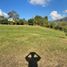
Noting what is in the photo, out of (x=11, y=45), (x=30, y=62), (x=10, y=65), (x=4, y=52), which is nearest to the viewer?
(x=30, y=62)

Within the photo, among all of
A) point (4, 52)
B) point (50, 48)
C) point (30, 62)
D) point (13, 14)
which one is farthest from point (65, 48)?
point (13, 14)

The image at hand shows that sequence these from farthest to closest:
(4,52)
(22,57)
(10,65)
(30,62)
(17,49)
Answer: (17,49), (4,52), (22,57), (10,65), (30,62)

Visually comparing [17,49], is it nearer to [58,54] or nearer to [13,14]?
[58,54]

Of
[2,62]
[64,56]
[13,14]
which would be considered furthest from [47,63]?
[13,14]

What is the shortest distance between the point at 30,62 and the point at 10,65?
8644 mm

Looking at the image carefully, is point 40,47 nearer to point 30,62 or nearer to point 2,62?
point 2,62

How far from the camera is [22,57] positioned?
15914 millimetres

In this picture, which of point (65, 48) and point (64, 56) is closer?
point (64, 56)

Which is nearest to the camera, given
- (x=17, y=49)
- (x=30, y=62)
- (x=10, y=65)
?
(x=30, y=62)

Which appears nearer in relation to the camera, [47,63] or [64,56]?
[47,63]

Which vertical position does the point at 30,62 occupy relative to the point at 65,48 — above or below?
above

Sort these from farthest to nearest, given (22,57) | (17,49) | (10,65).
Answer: (17,49), (22,57), (10,65)

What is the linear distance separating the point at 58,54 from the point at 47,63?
2.36 meters

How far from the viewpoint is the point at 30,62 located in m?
5.78
